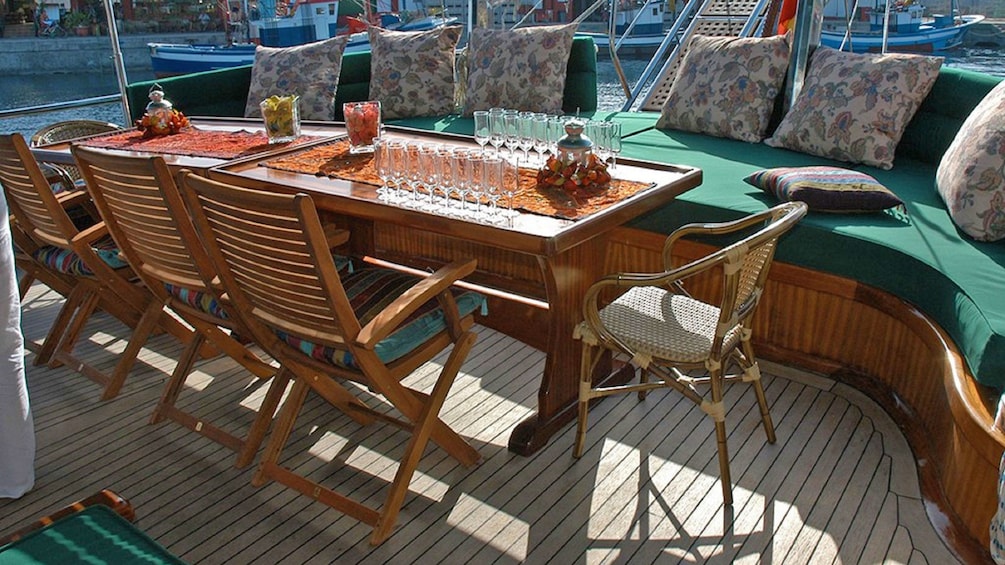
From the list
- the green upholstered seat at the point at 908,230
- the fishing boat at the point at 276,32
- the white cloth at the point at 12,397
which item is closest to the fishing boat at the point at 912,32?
the fishing boat at the point at 276,32

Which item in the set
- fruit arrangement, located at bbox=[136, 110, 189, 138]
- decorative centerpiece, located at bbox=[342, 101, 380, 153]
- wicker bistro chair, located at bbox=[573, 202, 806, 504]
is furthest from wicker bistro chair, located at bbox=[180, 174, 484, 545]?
fruit arrangement, located at bbox=[136, 110, 189, 138]

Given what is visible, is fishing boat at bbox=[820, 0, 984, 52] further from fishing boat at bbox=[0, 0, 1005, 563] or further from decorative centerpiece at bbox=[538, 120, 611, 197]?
decorative centerpiece at bbox=[538, 120, 611, 197]

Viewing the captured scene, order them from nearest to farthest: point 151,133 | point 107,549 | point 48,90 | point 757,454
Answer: point 107,549
point 757,454
point 151,133
point 48,90

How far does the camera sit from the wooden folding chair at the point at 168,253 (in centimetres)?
213

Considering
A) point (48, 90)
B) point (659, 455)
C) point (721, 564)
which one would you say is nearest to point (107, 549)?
point (721, 564)

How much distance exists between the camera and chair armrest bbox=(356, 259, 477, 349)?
1.84m

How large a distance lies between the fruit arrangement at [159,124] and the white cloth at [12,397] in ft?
5.09

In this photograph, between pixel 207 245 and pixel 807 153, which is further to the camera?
pixel 807 153

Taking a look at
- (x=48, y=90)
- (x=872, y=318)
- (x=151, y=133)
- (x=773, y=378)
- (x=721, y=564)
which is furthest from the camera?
(x=48, y=90)

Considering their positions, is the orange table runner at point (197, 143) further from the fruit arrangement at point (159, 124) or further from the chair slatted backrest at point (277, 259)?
the chair slatted backrest at point (277, 259)

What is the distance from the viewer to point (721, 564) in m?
1.91

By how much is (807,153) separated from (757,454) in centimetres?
175

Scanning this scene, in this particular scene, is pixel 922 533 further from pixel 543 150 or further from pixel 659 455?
pixel 543 150

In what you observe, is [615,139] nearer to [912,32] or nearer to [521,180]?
[521,180]
